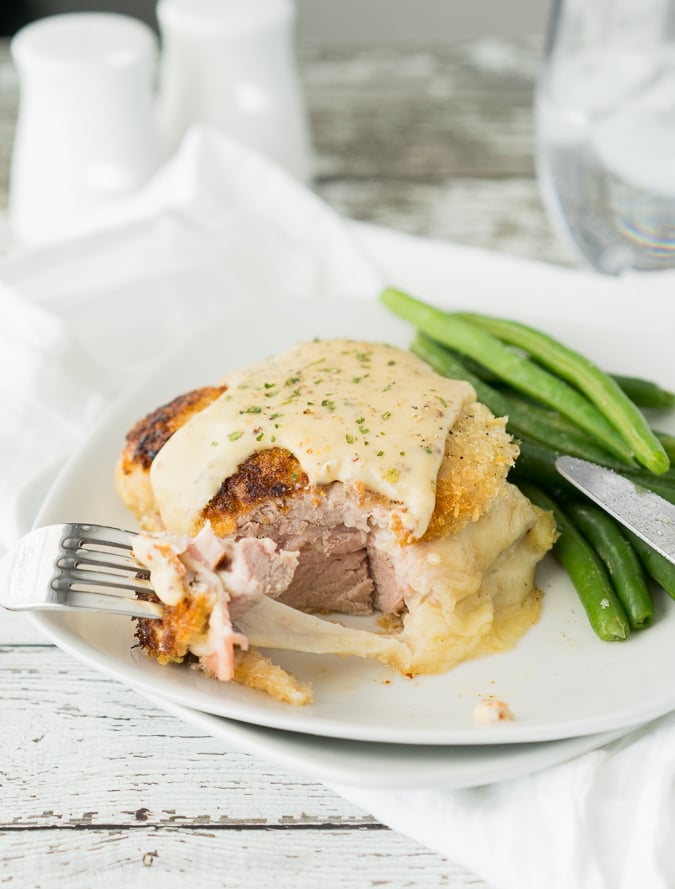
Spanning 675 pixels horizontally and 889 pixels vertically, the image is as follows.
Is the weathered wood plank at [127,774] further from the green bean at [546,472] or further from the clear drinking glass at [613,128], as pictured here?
the clear drinking glass at [613,128]

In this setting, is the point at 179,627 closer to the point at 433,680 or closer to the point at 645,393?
the point at 433,680

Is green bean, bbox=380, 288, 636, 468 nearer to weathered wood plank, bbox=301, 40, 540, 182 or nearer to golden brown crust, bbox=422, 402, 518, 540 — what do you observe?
golden brown crust, bbox=422, 402, 518, 540

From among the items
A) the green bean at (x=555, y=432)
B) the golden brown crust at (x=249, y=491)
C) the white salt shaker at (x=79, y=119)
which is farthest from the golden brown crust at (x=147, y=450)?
the white salt shaker at (x=79, y=119)

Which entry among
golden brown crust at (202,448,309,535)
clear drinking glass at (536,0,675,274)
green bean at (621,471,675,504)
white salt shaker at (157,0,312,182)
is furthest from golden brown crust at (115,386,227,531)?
white salt shaker at (157,0,312,182)

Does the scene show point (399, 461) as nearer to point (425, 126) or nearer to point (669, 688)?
point (669, 688)

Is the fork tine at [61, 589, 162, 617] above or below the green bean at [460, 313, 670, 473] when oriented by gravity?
above

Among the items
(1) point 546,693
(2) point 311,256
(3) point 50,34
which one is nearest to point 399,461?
(1) point 546,693
